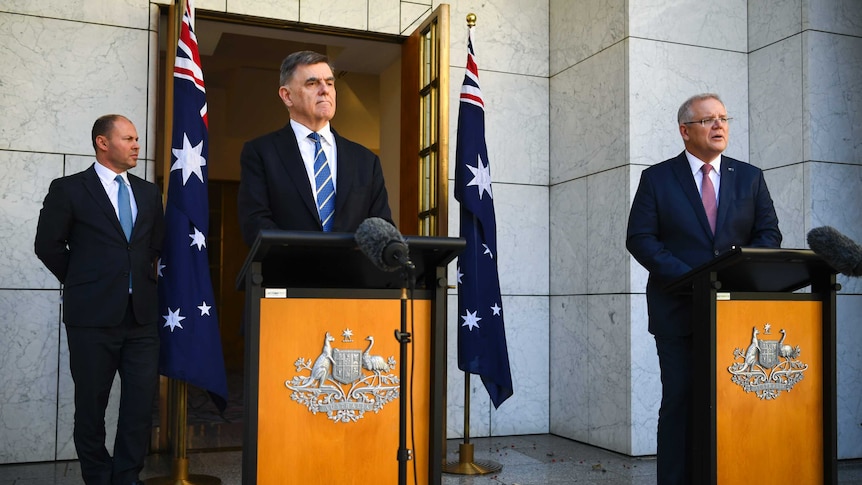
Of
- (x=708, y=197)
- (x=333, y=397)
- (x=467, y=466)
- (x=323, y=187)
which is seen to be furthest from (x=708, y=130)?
(x=467, y=466)

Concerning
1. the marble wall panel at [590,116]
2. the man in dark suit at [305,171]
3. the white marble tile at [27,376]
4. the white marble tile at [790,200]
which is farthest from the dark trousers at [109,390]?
the white marble tile at [790,200]

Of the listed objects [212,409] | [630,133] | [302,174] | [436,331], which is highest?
[630,133]

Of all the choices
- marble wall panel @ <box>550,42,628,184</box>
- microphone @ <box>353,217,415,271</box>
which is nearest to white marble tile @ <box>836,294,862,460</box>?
marble wall panel @ <box>550,42,628,184</box>

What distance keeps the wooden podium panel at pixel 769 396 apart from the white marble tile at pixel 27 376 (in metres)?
4.18

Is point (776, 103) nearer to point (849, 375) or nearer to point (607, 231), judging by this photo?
point (607, 231)

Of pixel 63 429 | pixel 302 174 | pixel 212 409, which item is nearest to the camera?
pixel 302 174

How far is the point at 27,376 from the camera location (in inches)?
214

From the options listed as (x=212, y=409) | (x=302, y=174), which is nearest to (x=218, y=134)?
(x=212, y=409)

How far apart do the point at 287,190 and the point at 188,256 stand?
1.90 meters

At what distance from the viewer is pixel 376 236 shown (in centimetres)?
227

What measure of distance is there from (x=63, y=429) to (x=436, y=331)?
3.78 metres

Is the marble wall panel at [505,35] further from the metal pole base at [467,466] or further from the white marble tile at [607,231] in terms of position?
the metal pole base at [467,466]

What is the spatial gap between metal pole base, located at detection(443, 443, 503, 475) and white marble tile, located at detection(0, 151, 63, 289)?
275 cm

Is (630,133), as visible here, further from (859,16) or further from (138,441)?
(138,441)
